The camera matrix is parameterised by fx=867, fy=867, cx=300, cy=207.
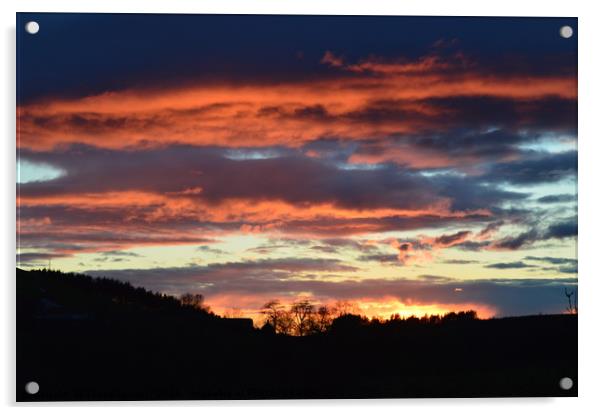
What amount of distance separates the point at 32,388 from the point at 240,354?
1585mm

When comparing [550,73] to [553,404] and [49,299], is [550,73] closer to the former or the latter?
[553,404]

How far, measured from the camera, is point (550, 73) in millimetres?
6926

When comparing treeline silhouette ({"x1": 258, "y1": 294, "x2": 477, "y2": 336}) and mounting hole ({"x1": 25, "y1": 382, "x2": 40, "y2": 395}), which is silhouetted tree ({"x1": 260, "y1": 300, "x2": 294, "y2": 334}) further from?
mounting hole ({"x1": 25, "y1": 382, "x2": 40, "y2": 395})

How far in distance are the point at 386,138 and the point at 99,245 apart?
238cm

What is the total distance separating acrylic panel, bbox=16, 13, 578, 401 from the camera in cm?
664

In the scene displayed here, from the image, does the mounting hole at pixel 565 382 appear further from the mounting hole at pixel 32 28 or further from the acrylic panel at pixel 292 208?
the mounting hole at pixel 32 28

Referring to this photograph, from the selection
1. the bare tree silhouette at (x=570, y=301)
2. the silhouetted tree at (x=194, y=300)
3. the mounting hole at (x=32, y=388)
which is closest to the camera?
the mounting hole at (x=32, y=388)

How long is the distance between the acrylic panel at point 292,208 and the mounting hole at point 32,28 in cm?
2

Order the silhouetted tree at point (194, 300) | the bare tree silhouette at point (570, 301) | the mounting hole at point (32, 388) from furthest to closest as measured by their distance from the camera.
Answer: the bare tree silhouette at point (570, 301) < the silhouetted tree at point (194, 300) < the mounting hole at point (32, 388)

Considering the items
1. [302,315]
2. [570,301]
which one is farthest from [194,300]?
[570,301]

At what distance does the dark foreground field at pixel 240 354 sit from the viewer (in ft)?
21.6
